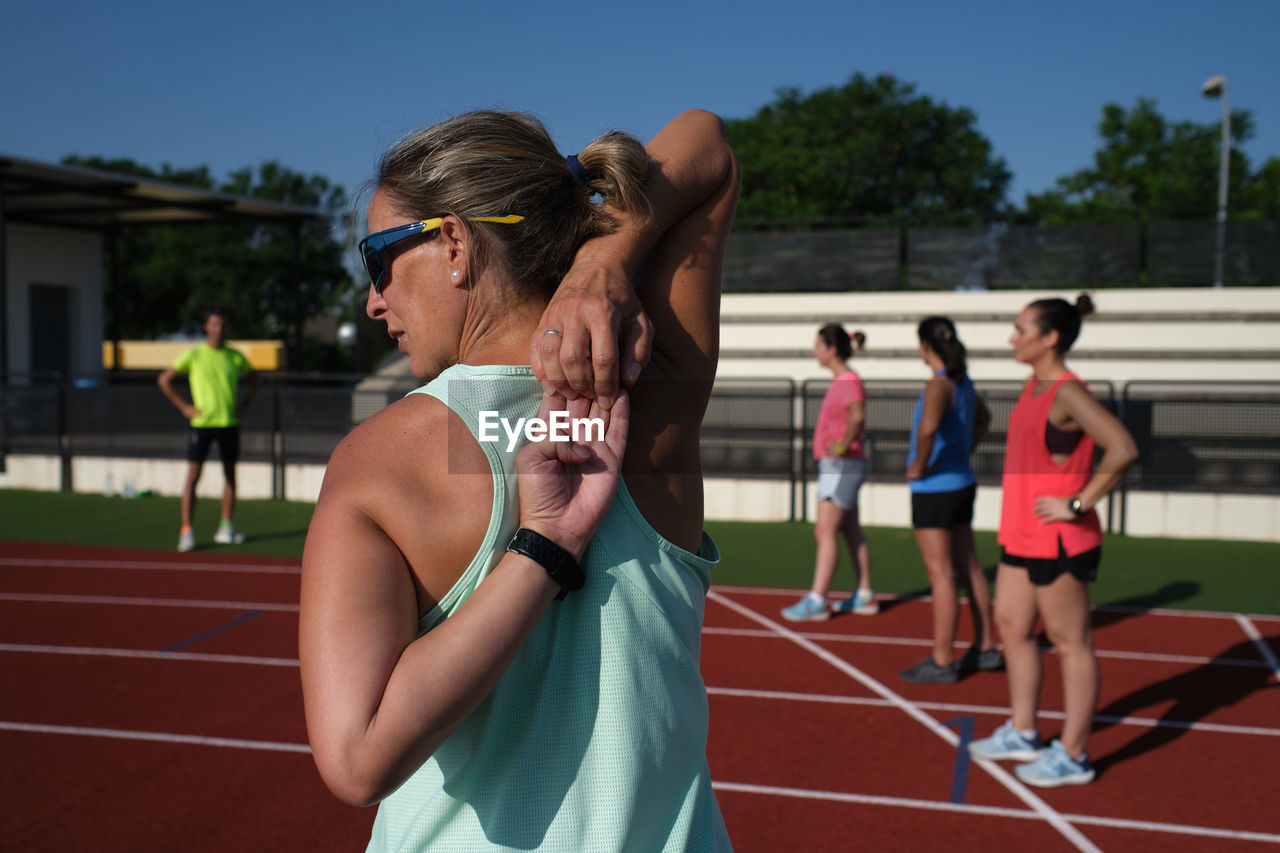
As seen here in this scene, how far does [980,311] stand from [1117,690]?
12330mm

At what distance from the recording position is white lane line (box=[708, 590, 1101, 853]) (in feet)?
13.0

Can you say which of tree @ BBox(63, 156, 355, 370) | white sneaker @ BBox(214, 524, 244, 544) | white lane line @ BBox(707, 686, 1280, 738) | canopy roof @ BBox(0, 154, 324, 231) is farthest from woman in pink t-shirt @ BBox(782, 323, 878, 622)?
tree @ BBox(63, 156, 355, 370)

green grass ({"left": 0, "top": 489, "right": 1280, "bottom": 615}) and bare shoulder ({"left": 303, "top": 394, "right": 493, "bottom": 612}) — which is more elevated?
bare shoulder ({"left": 303, "top": 394, "right": 493, "bottom": 612})

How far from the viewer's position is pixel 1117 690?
5.72m

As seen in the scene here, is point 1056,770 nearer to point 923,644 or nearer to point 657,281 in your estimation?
point 923,644

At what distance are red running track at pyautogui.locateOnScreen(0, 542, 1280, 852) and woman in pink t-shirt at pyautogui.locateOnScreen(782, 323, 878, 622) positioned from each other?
13.4 inches

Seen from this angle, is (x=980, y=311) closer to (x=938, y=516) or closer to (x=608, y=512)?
(x=938, y=516)

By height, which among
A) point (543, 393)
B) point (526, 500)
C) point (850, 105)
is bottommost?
point (526, 500)

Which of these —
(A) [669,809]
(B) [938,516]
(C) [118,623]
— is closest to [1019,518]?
(B) [938,516]

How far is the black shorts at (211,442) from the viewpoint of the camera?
31.7ft

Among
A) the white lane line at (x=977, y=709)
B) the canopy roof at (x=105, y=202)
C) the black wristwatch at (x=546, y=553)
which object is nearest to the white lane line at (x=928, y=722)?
the white lane line at (x=977, y=709)

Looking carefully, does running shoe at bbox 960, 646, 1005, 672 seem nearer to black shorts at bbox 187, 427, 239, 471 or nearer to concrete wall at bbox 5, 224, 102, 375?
black shorts at bbox 187, 427, 239, 471

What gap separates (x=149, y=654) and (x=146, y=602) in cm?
163

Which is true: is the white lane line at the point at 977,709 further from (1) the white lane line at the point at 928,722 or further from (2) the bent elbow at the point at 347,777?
(2) the bent elbow at the point at 347,777
